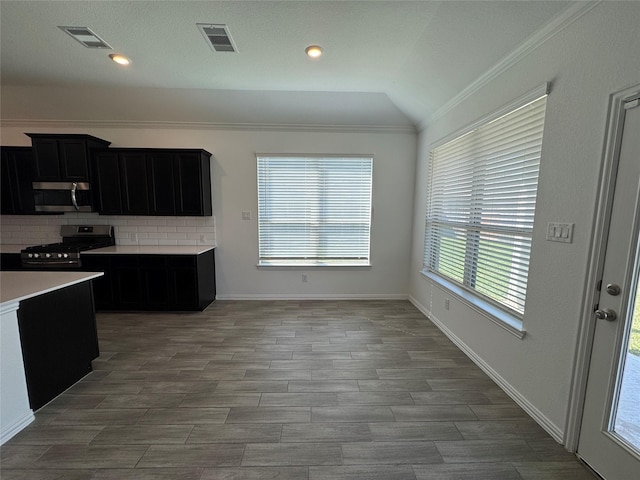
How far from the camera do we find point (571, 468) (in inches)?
61.1

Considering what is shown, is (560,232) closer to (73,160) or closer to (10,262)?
(73,160)

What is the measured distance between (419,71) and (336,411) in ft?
11.0

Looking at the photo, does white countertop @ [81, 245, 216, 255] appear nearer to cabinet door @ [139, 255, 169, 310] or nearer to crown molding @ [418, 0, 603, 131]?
cabinet door @ [139, 255, 169, 310]

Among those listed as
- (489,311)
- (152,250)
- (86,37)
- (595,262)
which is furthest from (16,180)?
(595,262)

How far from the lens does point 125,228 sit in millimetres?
4211

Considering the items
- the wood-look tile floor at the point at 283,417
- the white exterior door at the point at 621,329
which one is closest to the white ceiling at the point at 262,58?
the white exterior door at the point at 621,329

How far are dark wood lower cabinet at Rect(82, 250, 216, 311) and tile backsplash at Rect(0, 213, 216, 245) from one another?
0.62m

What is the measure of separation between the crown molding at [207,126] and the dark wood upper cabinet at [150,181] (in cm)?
49

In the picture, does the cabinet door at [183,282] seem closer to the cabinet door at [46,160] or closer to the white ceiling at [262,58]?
the cabinet door at [46,160]

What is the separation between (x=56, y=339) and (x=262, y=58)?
3125 mm

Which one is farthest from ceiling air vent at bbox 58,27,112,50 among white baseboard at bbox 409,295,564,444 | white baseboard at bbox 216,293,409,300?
white baseboard at bbox 409,295,564,444

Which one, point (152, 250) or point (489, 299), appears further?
point (152, 250)

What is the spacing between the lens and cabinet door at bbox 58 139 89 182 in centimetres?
366

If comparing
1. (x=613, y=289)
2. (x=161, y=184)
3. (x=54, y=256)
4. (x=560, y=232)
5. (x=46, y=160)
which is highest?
(x=46, y=160)
